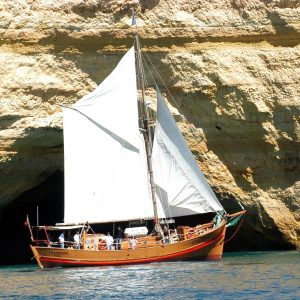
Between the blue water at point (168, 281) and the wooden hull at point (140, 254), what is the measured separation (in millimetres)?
559

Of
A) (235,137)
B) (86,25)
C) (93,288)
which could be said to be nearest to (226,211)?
(235,137)

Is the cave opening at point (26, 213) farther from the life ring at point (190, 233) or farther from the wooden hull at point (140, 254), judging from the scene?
the life ring at point (190, 233)

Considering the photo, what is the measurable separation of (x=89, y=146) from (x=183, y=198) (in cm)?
322

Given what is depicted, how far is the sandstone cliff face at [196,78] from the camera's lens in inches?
1261

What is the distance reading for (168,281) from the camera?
2480cm

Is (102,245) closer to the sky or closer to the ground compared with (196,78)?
closer to the ground

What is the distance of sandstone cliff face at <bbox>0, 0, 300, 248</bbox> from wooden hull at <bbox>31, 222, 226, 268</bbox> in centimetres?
273

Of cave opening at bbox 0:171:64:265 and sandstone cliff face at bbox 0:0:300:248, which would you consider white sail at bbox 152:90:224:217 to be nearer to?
sandstone cliff face at bbox 0:0:300:248

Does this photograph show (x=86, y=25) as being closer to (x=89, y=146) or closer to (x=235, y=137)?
(x=89, y=146)

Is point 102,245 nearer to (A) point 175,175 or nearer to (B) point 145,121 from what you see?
(A) point 175,175

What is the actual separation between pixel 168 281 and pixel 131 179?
7565 mm

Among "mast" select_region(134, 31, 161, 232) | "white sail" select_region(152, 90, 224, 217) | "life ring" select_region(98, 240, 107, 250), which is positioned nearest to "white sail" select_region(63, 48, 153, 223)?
"mast" select_region(134, 31, 161, 232)

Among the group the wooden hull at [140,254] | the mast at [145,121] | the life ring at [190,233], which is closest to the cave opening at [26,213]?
the mast at [145,121]

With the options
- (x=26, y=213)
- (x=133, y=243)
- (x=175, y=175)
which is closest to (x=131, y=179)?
(x=175, y=175)
